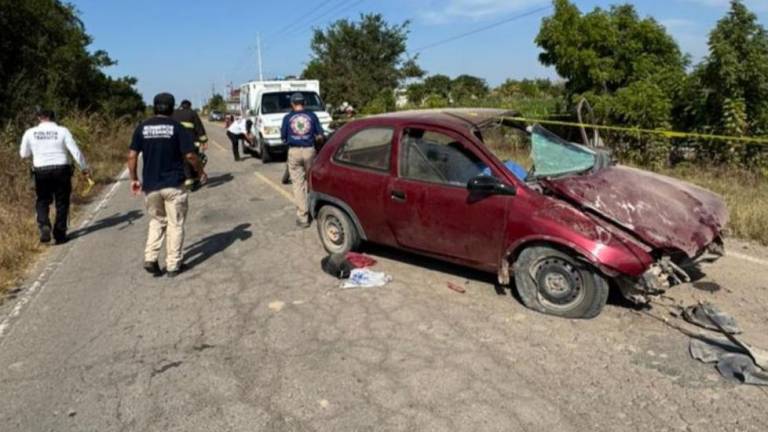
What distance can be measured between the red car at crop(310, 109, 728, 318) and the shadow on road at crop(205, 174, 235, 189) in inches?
294

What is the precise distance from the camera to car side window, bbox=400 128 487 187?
509 cm

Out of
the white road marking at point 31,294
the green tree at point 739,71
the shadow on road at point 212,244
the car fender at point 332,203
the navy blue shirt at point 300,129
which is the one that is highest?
the green tree at point 739,71

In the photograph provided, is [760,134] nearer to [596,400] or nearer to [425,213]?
[425,213]

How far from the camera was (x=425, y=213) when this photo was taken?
17.5 ft

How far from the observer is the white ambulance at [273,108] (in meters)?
16.0

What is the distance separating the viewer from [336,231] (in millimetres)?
6555

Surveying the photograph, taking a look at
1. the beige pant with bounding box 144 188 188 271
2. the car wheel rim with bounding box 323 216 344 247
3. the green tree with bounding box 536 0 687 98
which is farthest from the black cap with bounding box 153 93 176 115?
the green tree with bounding box 536 0 687 98

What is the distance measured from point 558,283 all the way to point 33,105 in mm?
18010

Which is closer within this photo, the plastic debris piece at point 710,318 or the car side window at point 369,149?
the plastic debris piece at point 710,318

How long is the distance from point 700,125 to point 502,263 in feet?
25.0

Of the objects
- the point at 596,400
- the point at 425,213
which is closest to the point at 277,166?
the point at 425,213

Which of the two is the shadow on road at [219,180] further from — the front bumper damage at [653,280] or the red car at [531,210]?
the front bumper damage at [653,280]

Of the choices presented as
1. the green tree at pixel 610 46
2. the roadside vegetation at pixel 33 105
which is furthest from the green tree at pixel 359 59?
the green tree at pixel 610 46

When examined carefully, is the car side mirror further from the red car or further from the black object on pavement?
the black object on pavement
